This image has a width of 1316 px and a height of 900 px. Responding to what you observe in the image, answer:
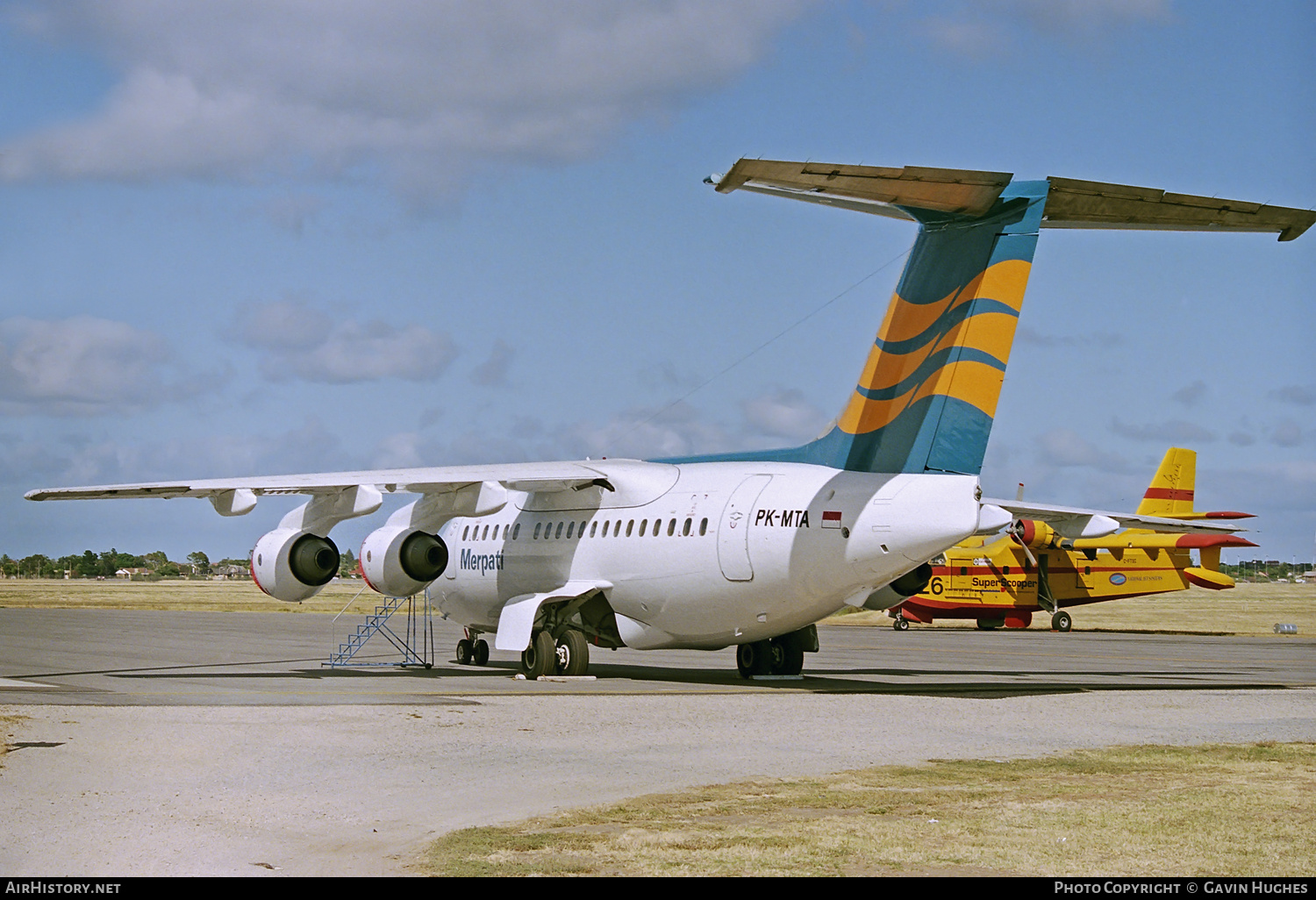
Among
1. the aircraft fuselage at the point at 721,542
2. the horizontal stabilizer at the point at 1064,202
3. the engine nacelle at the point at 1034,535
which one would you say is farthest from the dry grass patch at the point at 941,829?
the engine nacelle at the point at 1034,535

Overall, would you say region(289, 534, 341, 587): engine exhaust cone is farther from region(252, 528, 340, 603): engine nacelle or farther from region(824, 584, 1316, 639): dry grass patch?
region(824, 584, 1316, 639): dry grass patch

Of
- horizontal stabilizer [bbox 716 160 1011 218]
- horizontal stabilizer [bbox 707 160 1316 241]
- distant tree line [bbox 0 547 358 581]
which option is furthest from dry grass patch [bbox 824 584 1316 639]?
distant tree line [bbox 0 547 358 581]

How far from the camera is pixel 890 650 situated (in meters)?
34.8

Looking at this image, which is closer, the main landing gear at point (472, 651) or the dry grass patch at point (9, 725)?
the dry grass patch at point (9, 725)

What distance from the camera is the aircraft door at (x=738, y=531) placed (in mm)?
19469

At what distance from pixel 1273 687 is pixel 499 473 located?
42.9 ft

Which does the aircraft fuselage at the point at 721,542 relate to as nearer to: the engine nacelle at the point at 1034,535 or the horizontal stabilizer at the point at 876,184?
the horizontal stabilizer at the point at 876,184

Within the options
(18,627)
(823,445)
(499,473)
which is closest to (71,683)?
(499,473)

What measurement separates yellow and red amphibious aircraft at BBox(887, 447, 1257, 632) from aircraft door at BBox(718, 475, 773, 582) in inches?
1110

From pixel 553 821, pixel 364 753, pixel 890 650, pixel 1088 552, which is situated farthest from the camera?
pixel 1088 552

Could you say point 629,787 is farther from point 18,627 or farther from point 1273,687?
point 18,627

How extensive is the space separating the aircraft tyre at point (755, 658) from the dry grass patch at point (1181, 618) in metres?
23.2

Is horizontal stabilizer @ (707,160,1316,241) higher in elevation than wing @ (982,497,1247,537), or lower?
higher

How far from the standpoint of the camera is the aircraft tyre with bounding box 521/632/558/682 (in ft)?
73.9
